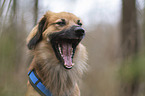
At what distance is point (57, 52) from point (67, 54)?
217 millimetres

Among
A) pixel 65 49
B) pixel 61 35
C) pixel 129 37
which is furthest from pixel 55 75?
pixel 129 37

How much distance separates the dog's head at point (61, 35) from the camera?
3.33 m

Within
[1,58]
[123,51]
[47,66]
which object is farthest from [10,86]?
[123,51]

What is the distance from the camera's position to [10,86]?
1.28m

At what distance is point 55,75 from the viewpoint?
340 centimetres

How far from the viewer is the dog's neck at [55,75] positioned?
321 cm

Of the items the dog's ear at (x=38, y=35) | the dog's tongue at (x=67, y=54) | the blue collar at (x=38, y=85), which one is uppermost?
the dog's ear at (x=38, y=35)

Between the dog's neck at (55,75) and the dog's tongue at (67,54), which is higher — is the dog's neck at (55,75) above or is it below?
below

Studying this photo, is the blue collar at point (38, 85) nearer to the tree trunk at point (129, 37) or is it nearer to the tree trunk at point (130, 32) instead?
the tree trunk at point (129, 37)

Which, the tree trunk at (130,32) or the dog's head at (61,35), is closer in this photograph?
the dog's head at (61,35)

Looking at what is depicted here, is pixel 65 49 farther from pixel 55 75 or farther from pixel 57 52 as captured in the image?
pixel 55 75

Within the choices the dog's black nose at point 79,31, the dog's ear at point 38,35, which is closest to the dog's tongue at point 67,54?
the dog's black nose at point 79,31

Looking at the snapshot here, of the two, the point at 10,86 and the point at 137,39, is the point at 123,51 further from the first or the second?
the point at 10,86

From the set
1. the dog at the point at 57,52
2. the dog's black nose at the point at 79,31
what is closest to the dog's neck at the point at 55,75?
the dog at the point at 57,52
